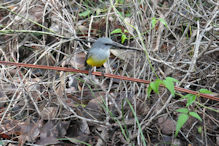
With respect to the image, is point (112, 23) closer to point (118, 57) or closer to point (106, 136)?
point (118, 57)

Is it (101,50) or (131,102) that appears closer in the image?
(101,50)

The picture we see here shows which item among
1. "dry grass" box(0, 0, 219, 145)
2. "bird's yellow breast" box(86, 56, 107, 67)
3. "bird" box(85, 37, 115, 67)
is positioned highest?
"bird" box(85, 37, 115, 67)

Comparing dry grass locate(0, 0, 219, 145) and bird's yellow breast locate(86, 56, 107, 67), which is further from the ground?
bird's yellow breast locate(86, 56, 107, 67)

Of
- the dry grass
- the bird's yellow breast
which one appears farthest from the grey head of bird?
the dry grass

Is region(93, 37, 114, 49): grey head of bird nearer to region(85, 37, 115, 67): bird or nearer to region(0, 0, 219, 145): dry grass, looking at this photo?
region(85, 37, 115, 67): bird

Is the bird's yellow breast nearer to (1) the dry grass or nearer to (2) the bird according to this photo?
(2) the bird

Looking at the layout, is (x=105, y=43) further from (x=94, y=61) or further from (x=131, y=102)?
(x=131, y=102)

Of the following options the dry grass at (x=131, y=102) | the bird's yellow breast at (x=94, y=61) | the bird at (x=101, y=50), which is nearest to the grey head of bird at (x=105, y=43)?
the bird at (x=101, y=50)

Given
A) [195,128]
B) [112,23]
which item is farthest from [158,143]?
[112,23]

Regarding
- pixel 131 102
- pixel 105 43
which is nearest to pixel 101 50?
pixel 105 43

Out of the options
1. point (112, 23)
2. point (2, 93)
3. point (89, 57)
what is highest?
point (112, 23)

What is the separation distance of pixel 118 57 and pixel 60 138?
175cm

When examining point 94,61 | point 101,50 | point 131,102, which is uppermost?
point 101,50

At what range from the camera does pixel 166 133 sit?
393 centimetres
